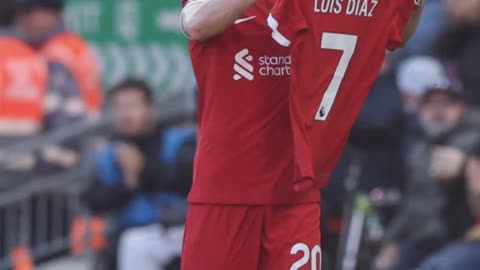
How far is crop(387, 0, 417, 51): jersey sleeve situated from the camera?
19.8ft

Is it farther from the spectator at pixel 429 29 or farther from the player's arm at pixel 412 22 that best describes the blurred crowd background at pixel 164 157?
the player's arm at pixel 412 22

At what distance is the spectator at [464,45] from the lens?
10.6m

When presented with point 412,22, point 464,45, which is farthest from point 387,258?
point 412,22

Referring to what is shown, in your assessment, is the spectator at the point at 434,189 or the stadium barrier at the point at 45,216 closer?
the spectator at the point at 434,189

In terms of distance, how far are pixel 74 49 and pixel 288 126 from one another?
654cm

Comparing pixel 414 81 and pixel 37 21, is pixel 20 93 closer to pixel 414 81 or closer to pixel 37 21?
pixel 37 21

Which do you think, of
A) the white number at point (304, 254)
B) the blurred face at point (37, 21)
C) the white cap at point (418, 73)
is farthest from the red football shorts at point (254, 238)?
the blurred face at point (37, 21)

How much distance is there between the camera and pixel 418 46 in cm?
1154

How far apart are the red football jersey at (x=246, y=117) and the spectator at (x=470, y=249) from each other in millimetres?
2361

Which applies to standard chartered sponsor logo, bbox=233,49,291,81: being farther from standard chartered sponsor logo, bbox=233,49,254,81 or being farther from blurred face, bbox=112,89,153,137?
Answer: blurred face, bbox=112,89,153,137

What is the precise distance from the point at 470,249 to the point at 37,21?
199 inches

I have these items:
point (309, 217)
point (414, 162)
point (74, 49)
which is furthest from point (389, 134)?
point (309, 217)

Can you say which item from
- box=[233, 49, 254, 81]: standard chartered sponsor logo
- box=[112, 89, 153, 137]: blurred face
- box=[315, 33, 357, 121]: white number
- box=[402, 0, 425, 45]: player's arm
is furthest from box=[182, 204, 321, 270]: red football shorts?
box=[112, 89, 153, 137]: blurred face

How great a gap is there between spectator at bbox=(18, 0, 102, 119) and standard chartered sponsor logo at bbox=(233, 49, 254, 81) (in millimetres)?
6214
